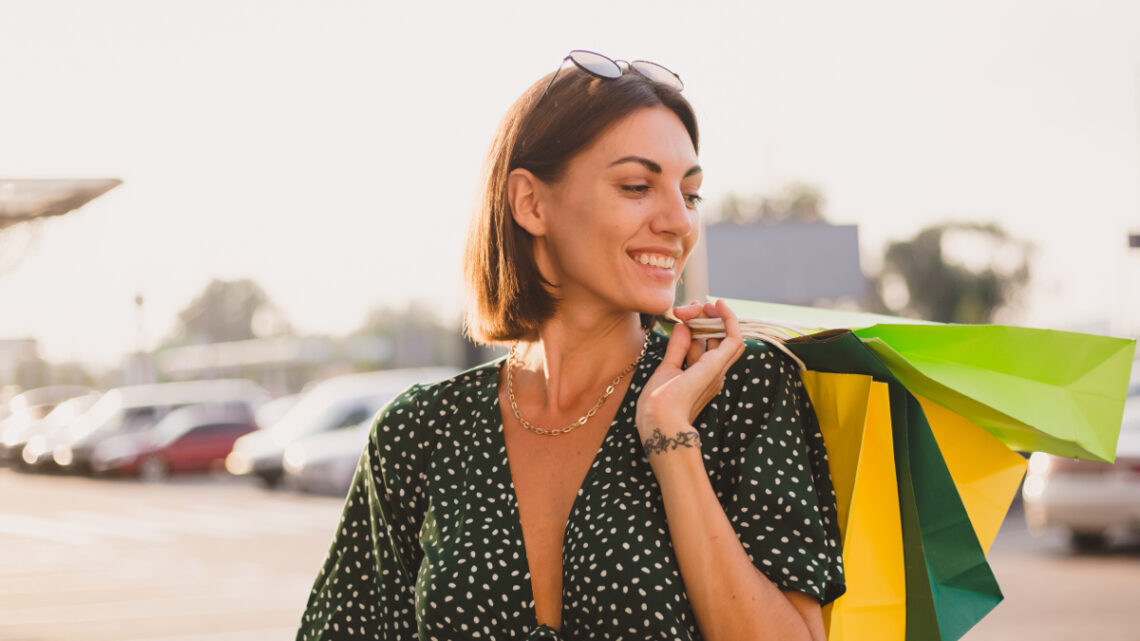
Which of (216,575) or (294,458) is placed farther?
(294,458)

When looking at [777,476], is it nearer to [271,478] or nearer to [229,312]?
[271,478]

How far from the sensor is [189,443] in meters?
23.9

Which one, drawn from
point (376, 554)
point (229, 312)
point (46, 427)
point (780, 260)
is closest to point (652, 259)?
point (376, 554)

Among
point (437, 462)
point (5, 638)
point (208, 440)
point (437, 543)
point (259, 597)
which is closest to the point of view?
point (437, 543)

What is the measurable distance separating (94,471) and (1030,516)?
22.2 m

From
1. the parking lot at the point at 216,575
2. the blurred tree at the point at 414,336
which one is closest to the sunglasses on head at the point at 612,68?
the parking lot at the point at 216,575

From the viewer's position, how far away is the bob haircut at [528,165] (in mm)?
2328

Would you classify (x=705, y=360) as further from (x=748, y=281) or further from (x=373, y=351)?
(x=373, y=351)

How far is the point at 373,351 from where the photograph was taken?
56.1 metres

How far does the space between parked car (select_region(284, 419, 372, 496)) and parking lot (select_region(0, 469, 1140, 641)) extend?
282mm

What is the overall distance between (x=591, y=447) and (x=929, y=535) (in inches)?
26.7

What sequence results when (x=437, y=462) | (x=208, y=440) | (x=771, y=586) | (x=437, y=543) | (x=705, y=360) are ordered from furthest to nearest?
(x=208, y=440) → (x=437, y=462) → (x=437, y=543) → (x=705, y=360) → (x=771, y=586)

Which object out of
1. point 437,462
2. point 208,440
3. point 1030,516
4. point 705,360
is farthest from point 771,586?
point 208,440

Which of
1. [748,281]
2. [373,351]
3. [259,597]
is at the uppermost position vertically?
[748,281]
